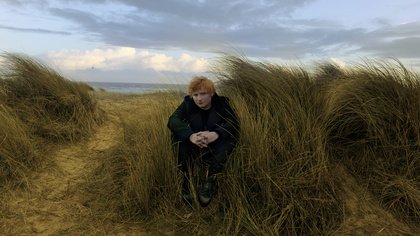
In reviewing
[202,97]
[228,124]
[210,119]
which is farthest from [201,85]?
[228,124]

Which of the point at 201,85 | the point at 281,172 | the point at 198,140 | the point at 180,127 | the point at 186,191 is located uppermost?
the point at 201,85

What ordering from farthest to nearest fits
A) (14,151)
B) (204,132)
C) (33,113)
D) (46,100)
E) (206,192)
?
(46,100), (33,113), (14,151), (204,132), (206,192)

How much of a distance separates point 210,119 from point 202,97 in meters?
0.24

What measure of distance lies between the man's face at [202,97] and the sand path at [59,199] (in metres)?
1.39

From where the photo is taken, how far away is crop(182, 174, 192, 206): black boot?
4.51 m

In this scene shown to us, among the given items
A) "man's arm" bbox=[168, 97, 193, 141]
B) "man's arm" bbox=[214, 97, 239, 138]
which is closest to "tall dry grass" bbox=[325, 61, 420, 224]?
"man's arm" bbox=[214, 97, 239, 138]

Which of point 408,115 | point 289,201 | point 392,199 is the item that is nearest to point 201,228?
point 289,201

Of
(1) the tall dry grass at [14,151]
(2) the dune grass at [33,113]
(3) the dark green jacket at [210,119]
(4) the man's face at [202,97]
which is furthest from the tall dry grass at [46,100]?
(4) the man's face at [202,97]

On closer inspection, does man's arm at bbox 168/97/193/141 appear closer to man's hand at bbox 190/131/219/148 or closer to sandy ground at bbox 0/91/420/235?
man's hand at bbox 190/131/219/148

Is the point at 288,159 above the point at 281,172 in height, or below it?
above

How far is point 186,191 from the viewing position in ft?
14.9

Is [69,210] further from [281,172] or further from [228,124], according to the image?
[281,172]

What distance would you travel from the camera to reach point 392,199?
15.2 ft

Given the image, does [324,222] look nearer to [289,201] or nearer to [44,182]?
[289,201]
